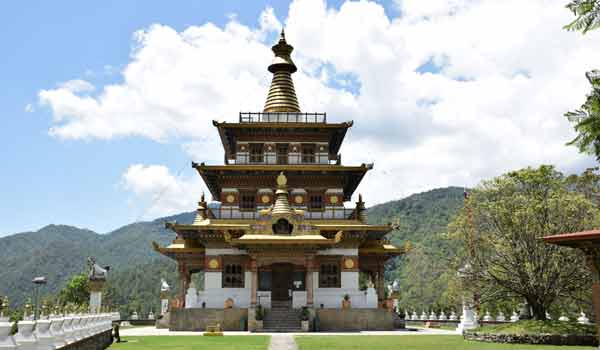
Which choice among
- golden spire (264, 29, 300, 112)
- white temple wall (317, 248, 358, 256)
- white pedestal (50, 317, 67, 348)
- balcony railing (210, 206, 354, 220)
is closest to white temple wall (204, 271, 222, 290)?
balcony railing (210, 206, 354, 220)

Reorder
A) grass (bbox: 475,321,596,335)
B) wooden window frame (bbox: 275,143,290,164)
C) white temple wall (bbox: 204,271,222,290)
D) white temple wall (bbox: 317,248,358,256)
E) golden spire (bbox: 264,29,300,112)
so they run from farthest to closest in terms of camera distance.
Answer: golden spire (bbox: 264,29,300,112)
wooden window frame (bbox: 275,143,290,164)
white temple wall (bbox: 317,248,358,256)
white temple wall (bbox: 204,271,222,290)
grass (bbox: 475,321,596,335)

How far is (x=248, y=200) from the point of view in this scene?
39531 mm

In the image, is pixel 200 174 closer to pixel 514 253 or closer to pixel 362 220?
pixel 362 220

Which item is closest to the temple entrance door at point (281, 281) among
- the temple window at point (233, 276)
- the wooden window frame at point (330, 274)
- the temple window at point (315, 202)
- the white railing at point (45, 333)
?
the wooden window frame at point (330, 274)

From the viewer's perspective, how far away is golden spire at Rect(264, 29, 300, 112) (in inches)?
1704

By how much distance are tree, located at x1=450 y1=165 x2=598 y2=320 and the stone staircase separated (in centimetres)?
1022

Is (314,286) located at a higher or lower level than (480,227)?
lower

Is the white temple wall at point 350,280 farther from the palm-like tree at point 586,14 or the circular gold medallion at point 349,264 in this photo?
the palm-like tree at point 586,14

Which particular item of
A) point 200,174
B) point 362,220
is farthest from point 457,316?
point 200,174

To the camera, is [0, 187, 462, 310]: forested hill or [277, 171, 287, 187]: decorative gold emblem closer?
[277, 171, 287, 187]: decorative gold emblem

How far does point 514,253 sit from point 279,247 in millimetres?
13864

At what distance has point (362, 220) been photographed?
3872 cm

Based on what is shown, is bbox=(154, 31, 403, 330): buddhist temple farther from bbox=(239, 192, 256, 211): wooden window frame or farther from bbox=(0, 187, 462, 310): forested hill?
bbox=(0, 187, 462, 310): forested hill

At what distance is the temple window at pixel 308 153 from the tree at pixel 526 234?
43.9 feet
